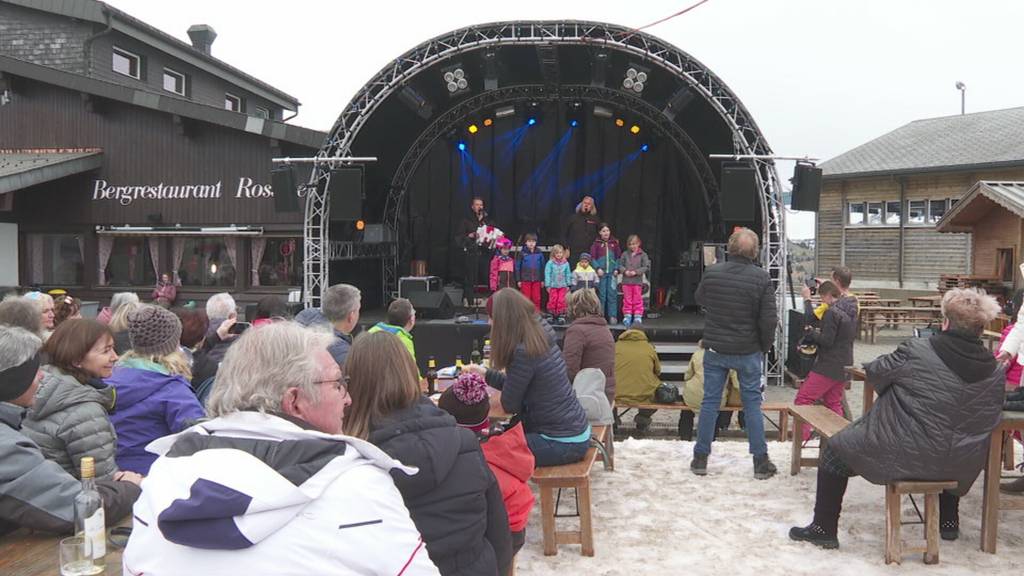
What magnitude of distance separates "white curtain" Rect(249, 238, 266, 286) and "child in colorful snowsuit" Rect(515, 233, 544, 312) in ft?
16.1

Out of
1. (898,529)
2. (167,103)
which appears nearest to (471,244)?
(167,103)

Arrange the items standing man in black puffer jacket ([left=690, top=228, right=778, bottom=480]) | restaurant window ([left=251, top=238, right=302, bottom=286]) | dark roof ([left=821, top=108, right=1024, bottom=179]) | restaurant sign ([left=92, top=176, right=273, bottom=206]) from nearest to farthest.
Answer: standing man in black puffer jacket ([left=690, top=228, right=778, bottom=480])
restaurant sign ([left=92, top=176, right=273, bottom=206])
restaurant window ([left=251, top=238, right=302, bottom=286])
dark roof ([left=821, top=108, right=1024, bottom=179])

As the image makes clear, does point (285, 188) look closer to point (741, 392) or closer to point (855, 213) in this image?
point (741, 392)

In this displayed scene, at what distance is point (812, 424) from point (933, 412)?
1.11 metres

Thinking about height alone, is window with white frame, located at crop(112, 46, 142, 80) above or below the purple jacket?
above

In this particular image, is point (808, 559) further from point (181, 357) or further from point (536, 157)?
point (536, 157)

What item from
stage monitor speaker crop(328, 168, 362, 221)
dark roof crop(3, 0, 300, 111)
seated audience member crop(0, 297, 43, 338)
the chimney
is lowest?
seated audience member crop(0, 297, 43, 338)

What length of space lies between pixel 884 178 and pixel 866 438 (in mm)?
21888

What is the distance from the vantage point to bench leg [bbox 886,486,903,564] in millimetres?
4008

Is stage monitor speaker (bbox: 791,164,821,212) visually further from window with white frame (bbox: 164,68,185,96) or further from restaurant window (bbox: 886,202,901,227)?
window with white frame (bbox: 164,68,185,96)

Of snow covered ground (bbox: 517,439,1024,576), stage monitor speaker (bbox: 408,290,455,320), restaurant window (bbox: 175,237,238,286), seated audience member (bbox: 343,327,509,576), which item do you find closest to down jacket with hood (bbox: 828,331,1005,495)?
snow covered ground (bbox: 517,439,1024,576)

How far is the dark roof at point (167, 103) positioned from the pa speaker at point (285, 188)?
1.42 metres

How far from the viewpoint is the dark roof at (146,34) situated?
16.5 meters

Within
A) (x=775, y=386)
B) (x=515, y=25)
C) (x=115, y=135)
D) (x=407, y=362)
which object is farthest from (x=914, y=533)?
(x=115, y=135)
